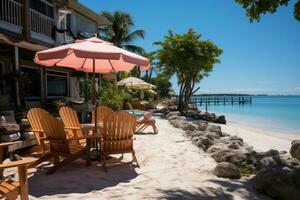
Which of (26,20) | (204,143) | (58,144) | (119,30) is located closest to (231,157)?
(204,143)

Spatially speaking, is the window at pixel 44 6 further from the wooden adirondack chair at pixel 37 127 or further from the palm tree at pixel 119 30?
the palm tree at pixel 119 30

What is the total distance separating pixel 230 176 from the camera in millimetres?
5383

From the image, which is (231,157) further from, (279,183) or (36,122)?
(36,122)

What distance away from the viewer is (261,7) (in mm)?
5996

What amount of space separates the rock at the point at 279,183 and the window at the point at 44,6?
1317cm

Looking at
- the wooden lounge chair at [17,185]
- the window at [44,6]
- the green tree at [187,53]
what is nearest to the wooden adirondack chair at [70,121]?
the wooden lounge chair at [17,185]

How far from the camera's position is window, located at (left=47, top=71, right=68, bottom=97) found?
16469 millimetres

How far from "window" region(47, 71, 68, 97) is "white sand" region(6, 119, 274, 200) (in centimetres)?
1105

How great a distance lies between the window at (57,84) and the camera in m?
16.5

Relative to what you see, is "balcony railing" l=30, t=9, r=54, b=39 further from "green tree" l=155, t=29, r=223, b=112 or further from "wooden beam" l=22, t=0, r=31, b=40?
"green tree" l=155, t=29, r=223, b=112

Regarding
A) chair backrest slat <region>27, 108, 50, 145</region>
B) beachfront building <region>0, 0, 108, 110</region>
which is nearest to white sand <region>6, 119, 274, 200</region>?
chair backrest slat <region>27, 108, 50, 145</region>

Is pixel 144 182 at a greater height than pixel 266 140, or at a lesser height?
greater

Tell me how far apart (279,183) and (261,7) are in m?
3.28

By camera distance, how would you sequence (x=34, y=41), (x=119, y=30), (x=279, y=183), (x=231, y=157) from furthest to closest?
(x=119, y=30) → (x=34, y=41) → (x=231, y=157) → (x=279, y=183)
